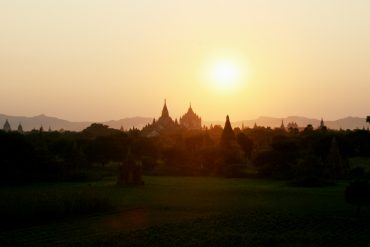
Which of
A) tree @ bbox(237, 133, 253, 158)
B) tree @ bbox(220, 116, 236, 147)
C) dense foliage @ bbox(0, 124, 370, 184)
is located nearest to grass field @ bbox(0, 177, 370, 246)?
dense foliage @ bbox(0, 124, 370, 184)

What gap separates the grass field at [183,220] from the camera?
3136 centimetres

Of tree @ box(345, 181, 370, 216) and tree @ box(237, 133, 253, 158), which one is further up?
tree @ box(237, 133, 253, 158)

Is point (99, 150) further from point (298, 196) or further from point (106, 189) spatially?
point (298, 196)

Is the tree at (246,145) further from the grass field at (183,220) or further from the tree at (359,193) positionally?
the tree at (359,193)

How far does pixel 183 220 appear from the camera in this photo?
36.8 m

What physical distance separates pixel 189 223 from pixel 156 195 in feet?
49.7

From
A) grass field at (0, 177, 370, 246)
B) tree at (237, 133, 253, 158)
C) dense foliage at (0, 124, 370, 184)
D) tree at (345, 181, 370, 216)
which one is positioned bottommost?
grass field at (0, 177, 370, 246)

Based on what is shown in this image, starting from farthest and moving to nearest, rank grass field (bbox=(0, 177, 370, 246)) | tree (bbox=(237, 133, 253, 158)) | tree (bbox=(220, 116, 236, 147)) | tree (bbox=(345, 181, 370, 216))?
tree (bbox=(237, 133, 253, 158))
tree (bbox=(220, 116, 236, 147))
tree (bbox=(345, 181, 370, 216))
grass field (bbox=(0, 177, 370, 246))

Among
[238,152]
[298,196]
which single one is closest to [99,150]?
Result: [238,152]

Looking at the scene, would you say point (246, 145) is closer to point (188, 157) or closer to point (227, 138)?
point (227, 138)

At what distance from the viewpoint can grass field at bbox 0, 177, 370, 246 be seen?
3136 centimetres

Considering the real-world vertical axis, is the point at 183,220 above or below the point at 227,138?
below

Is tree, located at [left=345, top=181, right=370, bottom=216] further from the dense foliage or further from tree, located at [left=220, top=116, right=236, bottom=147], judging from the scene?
tree, located at [left=220, top=116, right=236, bottom=147]

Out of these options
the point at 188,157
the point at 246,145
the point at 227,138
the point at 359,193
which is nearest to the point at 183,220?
the point at 359,193
